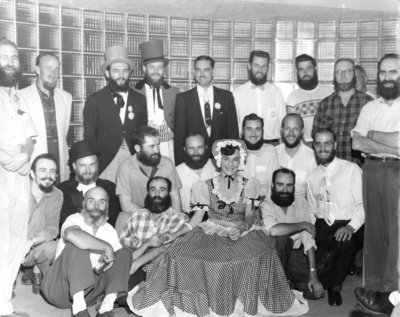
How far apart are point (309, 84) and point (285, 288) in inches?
88.6

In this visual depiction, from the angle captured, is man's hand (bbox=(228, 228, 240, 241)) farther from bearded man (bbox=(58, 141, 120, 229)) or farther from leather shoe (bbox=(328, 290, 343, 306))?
bearded man (bbox=(58, 141, 120, 229))

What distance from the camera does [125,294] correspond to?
4.33m

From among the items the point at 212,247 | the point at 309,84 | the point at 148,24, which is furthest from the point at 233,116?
the point at 212,247

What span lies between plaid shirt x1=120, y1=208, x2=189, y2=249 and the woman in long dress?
12cm

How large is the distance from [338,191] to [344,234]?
38 cm

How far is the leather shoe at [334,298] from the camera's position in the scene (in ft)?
14.9

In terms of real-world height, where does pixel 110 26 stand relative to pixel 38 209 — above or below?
above

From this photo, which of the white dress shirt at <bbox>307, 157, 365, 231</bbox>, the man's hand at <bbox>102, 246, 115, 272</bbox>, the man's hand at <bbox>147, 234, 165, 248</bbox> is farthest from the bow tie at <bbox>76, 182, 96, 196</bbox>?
the white dress shirt at <bbox>307, 157, 365, 231</bbox>

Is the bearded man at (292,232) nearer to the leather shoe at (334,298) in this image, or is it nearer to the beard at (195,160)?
the leather shoe at (334,298)

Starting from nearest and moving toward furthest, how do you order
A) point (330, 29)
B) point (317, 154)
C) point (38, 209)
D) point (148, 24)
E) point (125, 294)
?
point (125, 294) < point (38, 209) < point (317, 154) < point (148, 24) < point (330, 29)

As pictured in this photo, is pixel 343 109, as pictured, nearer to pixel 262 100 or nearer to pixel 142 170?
pixel 262 100

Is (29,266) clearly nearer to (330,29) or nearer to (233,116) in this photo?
(233,116)

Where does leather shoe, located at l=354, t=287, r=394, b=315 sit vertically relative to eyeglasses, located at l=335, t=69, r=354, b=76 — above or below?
below

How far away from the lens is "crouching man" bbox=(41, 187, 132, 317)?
4.09 metres
